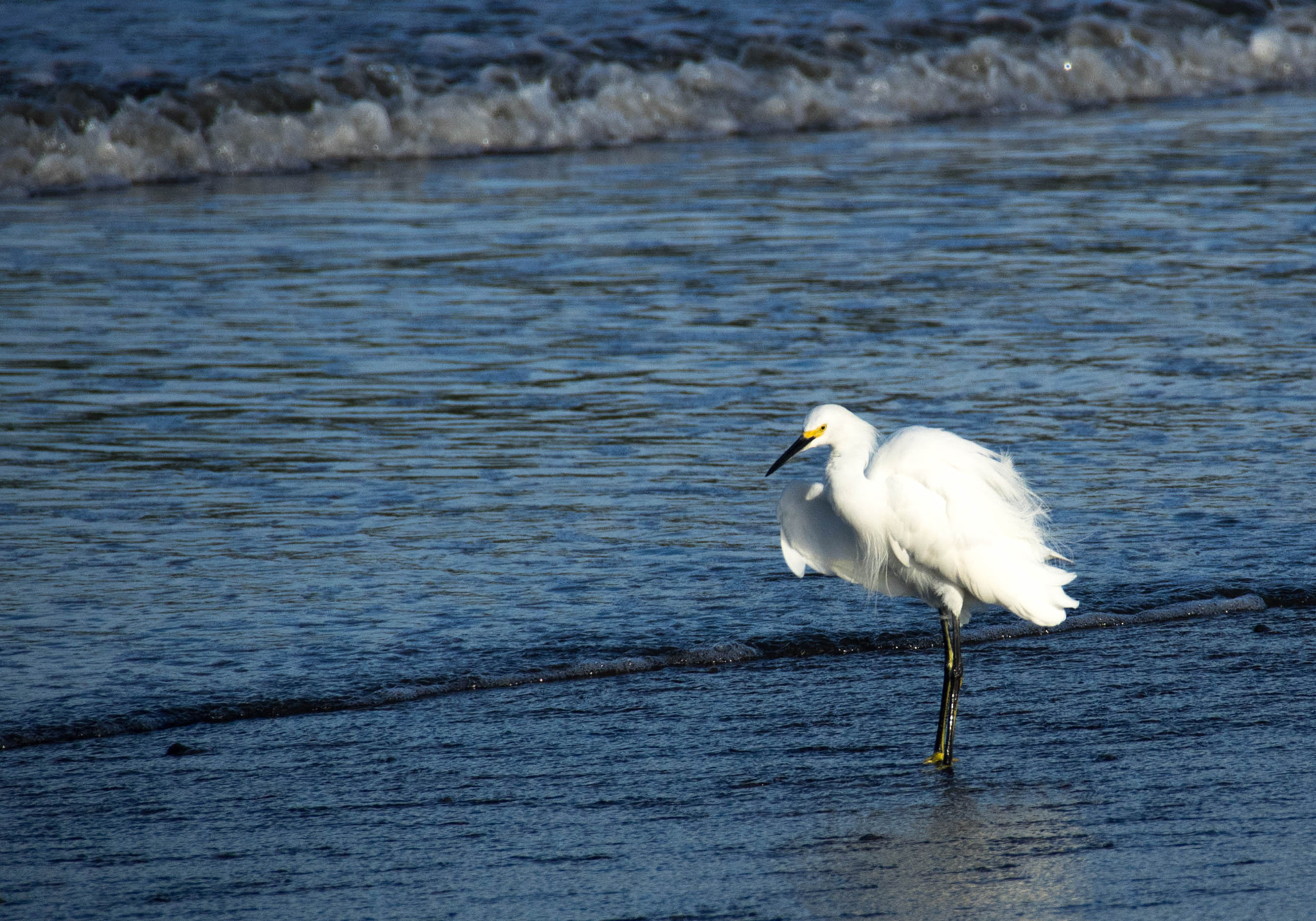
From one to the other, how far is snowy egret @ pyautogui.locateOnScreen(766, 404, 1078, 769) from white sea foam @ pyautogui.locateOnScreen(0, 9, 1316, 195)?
9389 millimetres

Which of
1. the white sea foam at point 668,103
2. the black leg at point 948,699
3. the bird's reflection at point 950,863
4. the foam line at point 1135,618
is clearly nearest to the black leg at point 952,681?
the black leg at point 948,699

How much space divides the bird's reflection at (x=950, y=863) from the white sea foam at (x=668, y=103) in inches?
397

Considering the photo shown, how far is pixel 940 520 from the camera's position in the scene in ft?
12.2

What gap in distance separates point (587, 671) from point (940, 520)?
93 cm

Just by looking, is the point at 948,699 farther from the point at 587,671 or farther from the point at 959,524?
the point at 587,671

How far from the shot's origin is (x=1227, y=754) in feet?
11.5

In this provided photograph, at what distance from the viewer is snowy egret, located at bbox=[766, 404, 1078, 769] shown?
3727 mm

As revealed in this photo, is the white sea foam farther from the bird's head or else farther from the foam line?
the bird's head

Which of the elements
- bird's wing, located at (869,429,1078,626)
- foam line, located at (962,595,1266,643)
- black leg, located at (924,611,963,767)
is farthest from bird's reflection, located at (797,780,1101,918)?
foam line, located at (962,595,1266,643)

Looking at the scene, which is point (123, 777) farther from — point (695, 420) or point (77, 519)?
point (695, 420)

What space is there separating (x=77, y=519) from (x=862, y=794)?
108 inches

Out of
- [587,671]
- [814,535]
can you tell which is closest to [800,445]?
[814,535]

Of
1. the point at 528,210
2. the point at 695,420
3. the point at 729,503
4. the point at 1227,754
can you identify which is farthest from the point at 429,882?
the point at 528,210

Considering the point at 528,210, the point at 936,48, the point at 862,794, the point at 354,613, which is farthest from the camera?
the point at 936,48
